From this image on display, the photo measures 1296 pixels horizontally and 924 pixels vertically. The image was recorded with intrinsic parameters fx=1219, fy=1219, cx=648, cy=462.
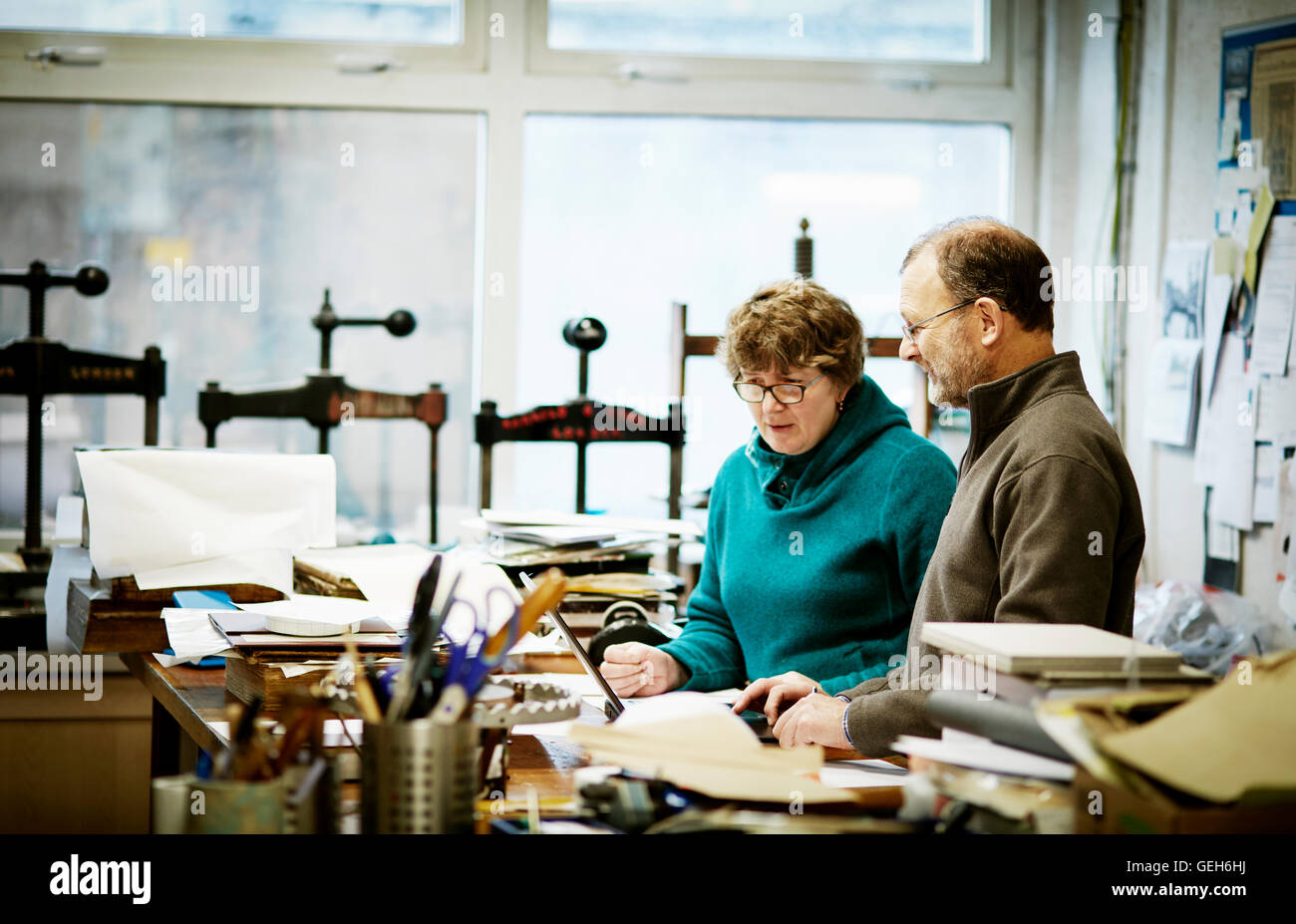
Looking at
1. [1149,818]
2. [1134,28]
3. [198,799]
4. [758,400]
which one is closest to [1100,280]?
[1134,28]

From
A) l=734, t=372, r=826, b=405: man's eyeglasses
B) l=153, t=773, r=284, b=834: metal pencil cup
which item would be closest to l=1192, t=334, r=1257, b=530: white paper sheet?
l=734, t=372, r=826, b=405: man's eyeglasses

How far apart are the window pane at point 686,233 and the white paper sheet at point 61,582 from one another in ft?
4.92

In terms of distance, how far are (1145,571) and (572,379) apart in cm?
164

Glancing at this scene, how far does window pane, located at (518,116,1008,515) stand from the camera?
350cm

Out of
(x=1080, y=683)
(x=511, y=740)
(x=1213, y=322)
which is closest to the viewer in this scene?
(x=1080, y=683)

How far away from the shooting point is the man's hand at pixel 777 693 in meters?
1.53

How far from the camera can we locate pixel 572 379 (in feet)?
11.6

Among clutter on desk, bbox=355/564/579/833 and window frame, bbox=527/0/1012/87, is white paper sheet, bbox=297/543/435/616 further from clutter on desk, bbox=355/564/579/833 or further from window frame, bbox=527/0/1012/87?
window frame, bbox=527/0/1012/87

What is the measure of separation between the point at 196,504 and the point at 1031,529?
1299 mm

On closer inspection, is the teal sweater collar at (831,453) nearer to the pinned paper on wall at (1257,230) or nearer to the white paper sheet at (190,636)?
the white paper sheet at (190,636)

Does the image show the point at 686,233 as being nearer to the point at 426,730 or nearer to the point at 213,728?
the point at 213,728

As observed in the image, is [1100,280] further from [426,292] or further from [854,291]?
[426,292]

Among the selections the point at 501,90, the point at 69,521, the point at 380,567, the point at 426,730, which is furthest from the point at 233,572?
the point at 501,90

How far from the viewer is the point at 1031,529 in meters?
1.36
